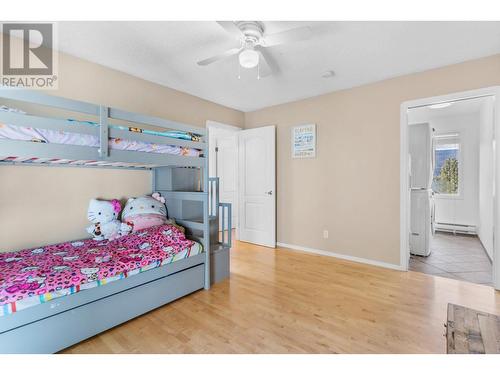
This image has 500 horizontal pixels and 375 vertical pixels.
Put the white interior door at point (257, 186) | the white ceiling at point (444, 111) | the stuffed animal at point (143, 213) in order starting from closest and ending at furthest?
the stuffed animal at point (143, 213) < the white interior door at point (257, 186) < the white ceiling at point (444, 111)

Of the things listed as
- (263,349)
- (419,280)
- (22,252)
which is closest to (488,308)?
(419,280)

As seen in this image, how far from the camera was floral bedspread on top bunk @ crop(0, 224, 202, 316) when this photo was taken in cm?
148

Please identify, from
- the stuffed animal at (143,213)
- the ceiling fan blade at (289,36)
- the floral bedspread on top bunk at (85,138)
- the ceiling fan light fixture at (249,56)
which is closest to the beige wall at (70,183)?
the stuffed animal at (143,213)

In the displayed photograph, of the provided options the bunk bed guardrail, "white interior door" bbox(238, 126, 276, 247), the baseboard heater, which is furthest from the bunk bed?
the baseboard heater

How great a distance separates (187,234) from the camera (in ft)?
9.37

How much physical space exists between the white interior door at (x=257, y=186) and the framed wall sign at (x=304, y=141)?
0.36m

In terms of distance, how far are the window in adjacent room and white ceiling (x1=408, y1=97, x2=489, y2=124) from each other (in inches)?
19.2

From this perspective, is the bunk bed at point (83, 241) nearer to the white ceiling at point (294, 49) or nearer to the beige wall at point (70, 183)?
the beige wall at point (70, 183)

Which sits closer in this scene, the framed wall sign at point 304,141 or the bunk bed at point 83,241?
the bunk bed at point 83,241

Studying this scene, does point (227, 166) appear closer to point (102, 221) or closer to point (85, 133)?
point (102, 221)

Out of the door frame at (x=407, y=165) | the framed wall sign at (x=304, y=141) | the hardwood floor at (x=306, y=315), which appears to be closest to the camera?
the hardwood floor at (x=306, y=315)

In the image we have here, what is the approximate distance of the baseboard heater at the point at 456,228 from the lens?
5.03 metres

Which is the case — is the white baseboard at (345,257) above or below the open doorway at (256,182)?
below
